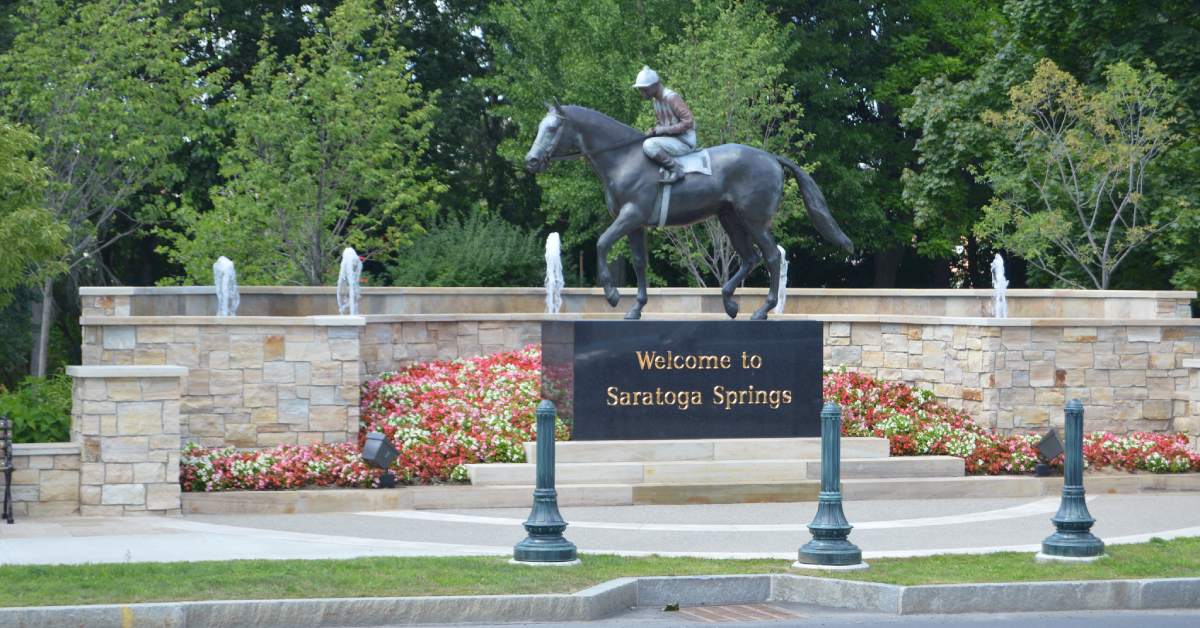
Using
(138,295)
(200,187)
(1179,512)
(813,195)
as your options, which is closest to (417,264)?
(200,187)

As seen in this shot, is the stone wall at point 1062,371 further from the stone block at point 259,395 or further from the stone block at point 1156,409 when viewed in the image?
the stone block at point 259,395

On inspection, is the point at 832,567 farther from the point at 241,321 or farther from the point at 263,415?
the point at 241,321

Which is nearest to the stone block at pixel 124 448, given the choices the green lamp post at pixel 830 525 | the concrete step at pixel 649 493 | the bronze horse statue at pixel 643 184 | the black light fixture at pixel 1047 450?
the concrete step at pixel 649 493

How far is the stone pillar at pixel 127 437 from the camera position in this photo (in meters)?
15.1

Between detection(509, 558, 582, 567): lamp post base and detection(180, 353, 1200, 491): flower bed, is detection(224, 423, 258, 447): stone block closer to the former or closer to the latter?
detection(180, 353, 1200, 491): flower bed

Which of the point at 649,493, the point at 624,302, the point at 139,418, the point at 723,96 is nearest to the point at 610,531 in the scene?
the point at 649,493

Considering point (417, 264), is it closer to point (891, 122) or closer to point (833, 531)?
point (891, 122)

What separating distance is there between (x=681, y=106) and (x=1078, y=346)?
19.9 ft

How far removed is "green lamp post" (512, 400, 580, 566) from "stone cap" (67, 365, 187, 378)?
4.89 metres

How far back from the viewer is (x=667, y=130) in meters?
17.9

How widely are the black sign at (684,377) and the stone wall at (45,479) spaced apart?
5442 millimetres

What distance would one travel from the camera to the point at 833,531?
11.9 metres

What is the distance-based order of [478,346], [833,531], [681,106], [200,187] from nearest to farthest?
[833,531] → [681,106] → [478,346] → [200,187]

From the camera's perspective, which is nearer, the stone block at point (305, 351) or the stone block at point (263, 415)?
the stone block at point (263, 415)
